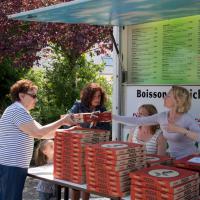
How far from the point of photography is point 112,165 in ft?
11.1

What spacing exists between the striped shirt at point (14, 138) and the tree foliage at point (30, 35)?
3733mm

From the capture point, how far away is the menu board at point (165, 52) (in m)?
4.66

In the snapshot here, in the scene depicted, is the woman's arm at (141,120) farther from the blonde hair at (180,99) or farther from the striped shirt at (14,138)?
the striped shirt at (14,138)

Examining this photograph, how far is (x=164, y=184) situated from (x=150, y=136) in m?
1.55

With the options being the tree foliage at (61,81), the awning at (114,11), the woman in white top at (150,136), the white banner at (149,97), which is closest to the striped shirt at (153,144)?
the woman in white top at (150,136)

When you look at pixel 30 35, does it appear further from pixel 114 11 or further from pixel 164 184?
pixel 164 184

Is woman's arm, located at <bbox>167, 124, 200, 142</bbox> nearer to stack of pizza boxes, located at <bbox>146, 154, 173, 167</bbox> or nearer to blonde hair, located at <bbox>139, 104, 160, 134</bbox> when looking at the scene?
stack of pizza boxes, located at <bbox>146, 154, 173, 167</bbox>

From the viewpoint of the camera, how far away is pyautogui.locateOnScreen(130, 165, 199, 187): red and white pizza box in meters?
3.10

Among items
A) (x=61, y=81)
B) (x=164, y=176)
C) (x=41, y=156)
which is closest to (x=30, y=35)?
(x=61, y=81)

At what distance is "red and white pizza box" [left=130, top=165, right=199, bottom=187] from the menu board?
4.91 feet

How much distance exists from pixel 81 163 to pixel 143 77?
1.69 meters

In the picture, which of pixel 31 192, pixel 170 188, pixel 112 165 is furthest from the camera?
pixel 31 192

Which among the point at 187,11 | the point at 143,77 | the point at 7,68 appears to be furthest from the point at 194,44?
the point at 7,68

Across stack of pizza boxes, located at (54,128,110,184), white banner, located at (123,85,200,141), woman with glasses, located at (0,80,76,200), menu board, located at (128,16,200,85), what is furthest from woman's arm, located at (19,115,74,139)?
menu board, located at (128,16,200,85)
